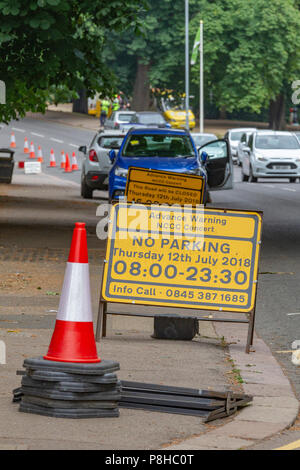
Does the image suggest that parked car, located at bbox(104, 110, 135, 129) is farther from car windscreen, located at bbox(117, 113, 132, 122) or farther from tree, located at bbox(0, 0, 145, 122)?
tree, located at bbox(0, 0, 145, 122)

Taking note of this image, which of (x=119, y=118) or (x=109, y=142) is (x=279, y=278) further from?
(x=119, y=118)

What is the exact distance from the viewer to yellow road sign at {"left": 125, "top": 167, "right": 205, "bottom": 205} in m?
14.5

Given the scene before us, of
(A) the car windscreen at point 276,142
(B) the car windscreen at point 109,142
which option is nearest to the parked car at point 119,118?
(A) the car windscreen at point 276,142

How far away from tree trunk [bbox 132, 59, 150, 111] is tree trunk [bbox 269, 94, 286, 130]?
8275 millimetres

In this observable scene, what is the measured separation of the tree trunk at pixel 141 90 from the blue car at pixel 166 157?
55.6m

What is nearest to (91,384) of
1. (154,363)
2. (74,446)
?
(74,446)

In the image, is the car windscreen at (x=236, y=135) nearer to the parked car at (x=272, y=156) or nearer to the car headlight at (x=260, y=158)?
the parked car at (x=272, y=156)

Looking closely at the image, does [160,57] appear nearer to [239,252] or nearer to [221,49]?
[221,49]

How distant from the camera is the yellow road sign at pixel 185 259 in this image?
9.82 metres

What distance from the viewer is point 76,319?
7418 millimetres

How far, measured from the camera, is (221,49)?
2970 inches

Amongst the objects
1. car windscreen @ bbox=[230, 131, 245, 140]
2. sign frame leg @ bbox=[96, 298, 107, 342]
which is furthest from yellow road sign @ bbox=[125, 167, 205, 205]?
car windscreen @ bbox=[230, 131, 245, 140]
